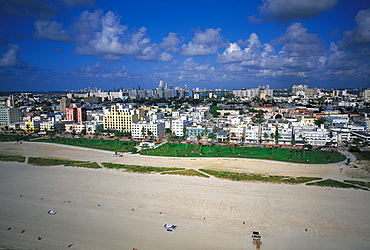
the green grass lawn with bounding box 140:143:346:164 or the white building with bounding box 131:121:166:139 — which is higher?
the white building with bounding box 131:121:166:139

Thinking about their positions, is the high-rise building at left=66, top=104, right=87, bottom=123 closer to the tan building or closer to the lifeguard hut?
the tan building

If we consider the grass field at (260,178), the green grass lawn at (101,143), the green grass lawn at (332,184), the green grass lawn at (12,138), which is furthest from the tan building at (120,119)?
the green grass lawn at (332,184)

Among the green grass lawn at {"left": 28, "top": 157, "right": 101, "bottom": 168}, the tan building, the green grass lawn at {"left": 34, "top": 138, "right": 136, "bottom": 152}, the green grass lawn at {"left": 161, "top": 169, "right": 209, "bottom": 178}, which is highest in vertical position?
the tan building

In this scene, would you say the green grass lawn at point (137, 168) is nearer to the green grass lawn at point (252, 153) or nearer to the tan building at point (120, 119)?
the green grass lawn at point (252, 153)

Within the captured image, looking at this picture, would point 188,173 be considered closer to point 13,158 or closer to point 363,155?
point 13,158

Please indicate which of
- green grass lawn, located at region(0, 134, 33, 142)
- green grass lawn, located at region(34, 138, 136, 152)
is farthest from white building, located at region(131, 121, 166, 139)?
green grass lawn, located at region(0, 134, 33, 142)

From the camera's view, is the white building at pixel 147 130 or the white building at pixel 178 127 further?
the white building at pixel 178 127
